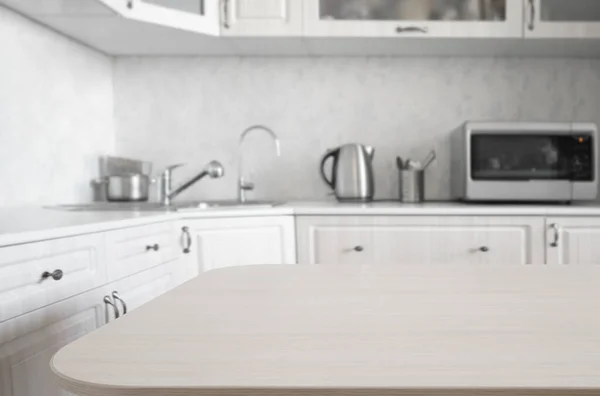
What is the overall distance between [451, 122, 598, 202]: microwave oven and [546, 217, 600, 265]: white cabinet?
0.55ft

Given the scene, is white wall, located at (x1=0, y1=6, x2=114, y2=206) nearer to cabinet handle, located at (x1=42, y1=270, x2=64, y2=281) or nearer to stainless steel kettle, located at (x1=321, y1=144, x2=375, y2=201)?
cabinet handle, located at (x1=42, y1=270, x2=64, y2=281)

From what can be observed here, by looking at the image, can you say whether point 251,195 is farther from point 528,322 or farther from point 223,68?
point 528,322

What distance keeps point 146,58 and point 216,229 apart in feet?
3.52

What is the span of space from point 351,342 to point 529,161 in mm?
1845

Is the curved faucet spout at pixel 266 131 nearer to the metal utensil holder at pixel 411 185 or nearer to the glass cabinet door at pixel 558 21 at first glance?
the metal utensil holder at pixel 411 185

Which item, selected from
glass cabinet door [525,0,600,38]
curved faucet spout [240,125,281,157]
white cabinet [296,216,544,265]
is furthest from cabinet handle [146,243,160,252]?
glass cabinet door [525,0,600,38]

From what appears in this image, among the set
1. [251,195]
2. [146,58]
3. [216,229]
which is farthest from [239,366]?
[146,58]

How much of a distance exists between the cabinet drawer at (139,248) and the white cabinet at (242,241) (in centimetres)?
13

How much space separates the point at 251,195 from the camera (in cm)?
258

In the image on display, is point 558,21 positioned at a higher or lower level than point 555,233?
higher

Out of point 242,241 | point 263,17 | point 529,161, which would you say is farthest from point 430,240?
point 263,17

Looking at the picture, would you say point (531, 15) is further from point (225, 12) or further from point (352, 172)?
point (225, 12)

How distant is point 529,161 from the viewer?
7.00 ft

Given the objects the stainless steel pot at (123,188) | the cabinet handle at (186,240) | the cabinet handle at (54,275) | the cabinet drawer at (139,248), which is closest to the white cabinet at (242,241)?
the cabinet handle at (186,240)
